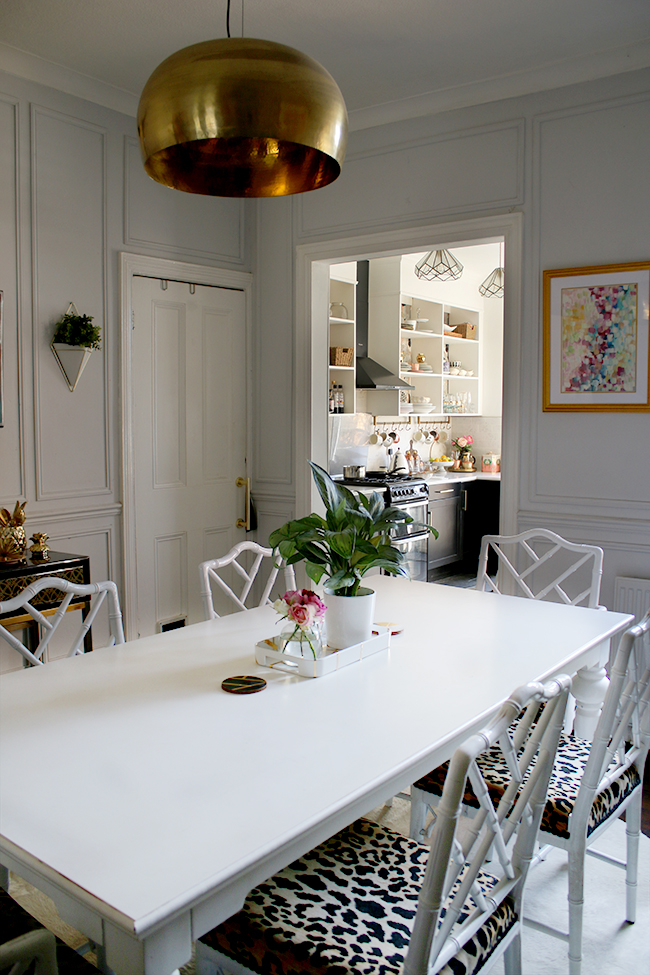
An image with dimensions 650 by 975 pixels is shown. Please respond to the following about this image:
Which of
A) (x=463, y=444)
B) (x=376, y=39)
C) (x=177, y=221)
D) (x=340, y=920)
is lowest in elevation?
(x=340, y=920)

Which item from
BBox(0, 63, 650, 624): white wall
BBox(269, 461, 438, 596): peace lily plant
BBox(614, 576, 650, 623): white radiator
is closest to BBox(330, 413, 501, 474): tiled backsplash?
BBox(0, 63, 650, 624): white wall

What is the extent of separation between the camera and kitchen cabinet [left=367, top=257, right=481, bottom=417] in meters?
6.34

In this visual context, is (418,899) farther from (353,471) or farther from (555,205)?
(353,471)

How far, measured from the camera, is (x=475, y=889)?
133 cm

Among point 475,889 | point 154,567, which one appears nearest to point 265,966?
point 475,889

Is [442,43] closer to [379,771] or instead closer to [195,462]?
[195,462]

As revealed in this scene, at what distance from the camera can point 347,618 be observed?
1998 mm

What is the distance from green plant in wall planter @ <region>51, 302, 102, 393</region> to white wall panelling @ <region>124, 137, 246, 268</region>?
59 cm

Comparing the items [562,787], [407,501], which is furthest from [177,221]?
[562,787]

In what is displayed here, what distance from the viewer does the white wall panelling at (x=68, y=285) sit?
3.55 metres

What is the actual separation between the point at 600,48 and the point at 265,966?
348 centimetres

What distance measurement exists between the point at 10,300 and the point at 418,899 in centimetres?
304

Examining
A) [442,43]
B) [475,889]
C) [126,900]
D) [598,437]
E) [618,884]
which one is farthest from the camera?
[598,437]

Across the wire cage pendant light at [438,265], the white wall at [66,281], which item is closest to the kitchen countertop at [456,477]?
the wire cage pendant light at [438,265]
